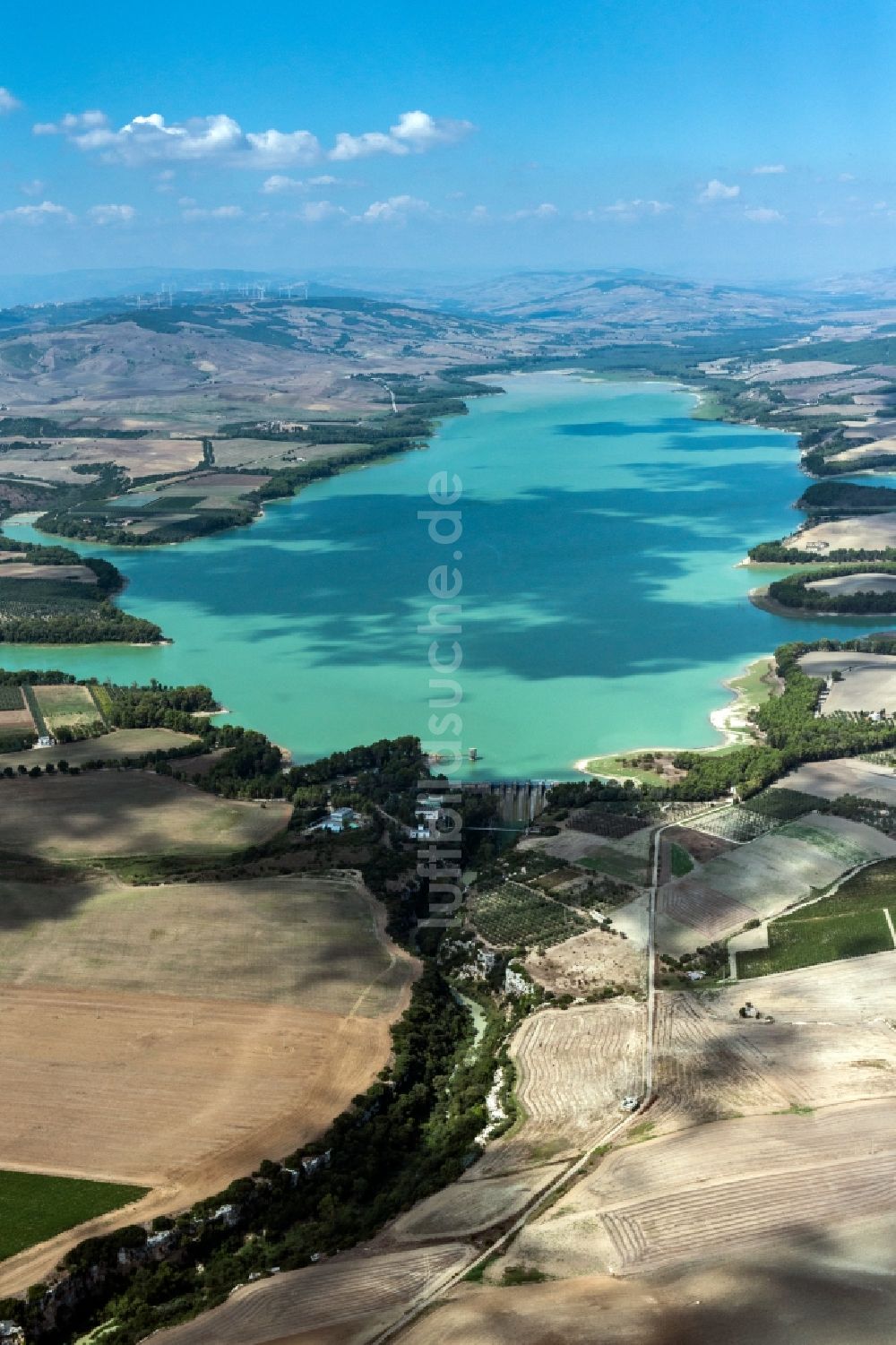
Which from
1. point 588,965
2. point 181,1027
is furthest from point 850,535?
point 181,1027

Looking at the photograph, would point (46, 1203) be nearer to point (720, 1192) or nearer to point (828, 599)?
point (720, 1192)

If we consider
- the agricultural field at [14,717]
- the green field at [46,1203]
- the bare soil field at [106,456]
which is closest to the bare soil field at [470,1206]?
the green field at [46,1203]

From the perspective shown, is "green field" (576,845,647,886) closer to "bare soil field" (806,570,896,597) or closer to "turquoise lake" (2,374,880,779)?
"turquoise lake" (2,374,880,779)

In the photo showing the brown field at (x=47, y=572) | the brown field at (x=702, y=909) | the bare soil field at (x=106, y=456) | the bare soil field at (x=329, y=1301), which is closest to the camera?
the bare soil field at (x=329, y=1301)

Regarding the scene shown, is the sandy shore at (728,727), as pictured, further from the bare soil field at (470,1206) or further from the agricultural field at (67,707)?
the bare soil field at (470,1206)

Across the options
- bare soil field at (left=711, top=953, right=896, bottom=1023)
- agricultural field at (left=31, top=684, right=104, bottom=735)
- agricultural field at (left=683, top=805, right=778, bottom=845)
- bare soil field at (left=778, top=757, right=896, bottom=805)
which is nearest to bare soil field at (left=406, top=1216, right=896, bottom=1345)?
bare soil field at (left=711, top=953, right=896, bottom=1023)
